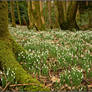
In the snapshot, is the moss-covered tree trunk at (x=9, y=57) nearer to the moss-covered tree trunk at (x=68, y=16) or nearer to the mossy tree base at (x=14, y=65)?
the mossy tree base at (x=14, y=65)

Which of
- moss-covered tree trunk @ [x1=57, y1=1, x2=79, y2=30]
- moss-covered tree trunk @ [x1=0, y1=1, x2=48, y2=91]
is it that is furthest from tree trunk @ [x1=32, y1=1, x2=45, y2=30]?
moss-covered tree trunk @ [x1=0, y1=1, x2=48, y2=91]

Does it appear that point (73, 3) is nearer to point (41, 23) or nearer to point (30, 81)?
point (41, 23)

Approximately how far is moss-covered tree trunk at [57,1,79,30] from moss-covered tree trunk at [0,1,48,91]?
9932mm

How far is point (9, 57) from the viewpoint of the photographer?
12.6ft

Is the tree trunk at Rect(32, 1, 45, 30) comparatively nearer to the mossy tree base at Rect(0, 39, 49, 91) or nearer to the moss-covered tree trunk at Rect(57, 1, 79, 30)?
the moss-covered tree trunk at Rect(57, 1, 79, 30)

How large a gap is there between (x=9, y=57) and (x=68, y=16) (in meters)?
10.9

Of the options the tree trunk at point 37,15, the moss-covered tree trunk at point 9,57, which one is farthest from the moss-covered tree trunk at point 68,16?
the moss-covered tree trunk at point 9,57

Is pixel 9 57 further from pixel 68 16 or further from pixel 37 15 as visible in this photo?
pixel 68 16

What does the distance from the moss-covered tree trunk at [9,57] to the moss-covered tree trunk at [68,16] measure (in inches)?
391

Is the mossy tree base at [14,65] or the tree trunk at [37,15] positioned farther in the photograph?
the tree trunk at [37,15]

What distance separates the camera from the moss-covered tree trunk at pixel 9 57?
10.3 feet

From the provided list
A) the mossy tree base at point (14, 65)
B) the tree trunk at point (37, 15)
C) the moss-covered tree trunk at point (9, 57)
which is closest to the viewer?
the mossy tree base at point (14, 65)

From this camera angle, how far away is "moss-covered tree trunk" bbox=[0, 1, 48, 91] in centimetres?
315

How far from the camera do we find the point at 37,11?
12.6 meters
